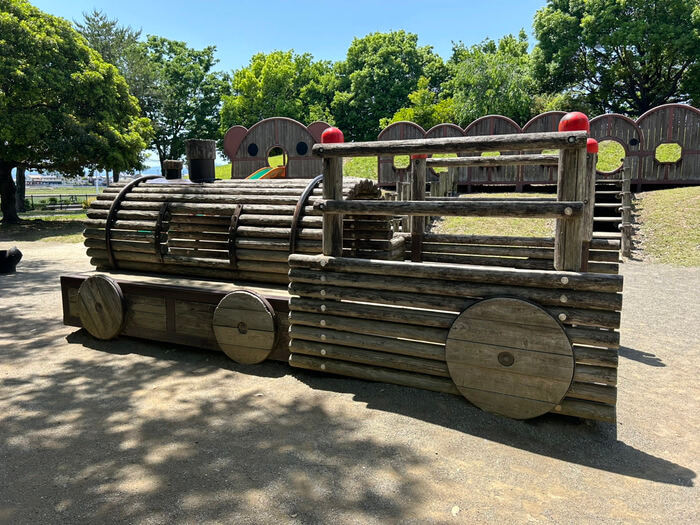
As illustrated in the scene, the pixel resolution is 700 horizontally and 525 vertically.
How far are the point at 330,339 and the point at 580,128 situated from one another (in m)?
2.87

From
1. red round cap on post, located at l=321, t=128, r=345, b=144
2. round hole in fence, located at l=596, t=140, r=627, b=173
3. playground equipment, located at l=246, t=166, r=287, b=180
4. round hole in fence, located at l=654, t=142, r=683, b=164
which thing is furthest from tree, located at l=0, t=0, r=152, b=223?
round hole in fence, located at l=654, t=142, r=683, b=164

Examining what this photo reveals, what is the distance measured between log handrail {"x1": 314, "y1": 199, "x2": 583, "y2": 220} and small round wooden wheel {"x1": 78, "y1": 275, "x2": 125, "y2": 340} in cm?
297

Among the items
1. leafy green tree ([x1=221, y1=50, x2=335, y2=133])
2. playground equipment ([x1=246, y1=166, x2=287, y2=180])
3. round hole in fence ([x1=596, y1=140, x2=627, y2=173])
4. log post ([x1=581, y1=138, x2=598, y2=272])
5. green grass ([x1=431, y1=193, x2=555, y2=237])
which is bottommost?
green grass ([x1=431, y1=193, x2=555, y2=237])

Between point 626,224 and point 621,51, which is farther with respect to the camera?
point 621,51

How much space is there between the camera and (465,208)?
4254 mm

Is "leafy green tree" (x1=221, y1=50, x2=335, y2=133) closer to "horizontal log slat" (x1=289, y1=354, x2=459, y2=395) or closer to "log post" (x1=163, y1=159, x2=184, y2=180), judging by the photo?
"log post" (x1=163, y1=159, x2=184, y2=180)

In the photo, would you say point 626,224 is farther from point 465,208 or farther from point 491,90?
point 491,90

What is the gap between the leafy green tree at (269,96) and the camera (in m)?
43.2

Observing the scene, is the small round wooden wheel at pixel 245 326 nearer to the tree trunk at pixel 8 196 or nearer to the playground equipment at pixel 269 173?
the playground equipment at pixel 269 173

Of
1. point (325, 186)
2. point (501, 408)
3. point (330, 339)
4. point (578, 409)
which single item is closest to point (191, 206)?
point (325, 186)

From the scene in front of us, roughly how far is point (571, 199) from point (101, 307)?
5.42 m

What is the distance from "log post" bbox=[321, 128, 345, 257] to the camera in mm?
4836

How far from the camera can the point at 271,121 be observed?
22203mm

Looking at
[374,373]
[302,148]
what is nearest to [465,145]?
[374,373]
